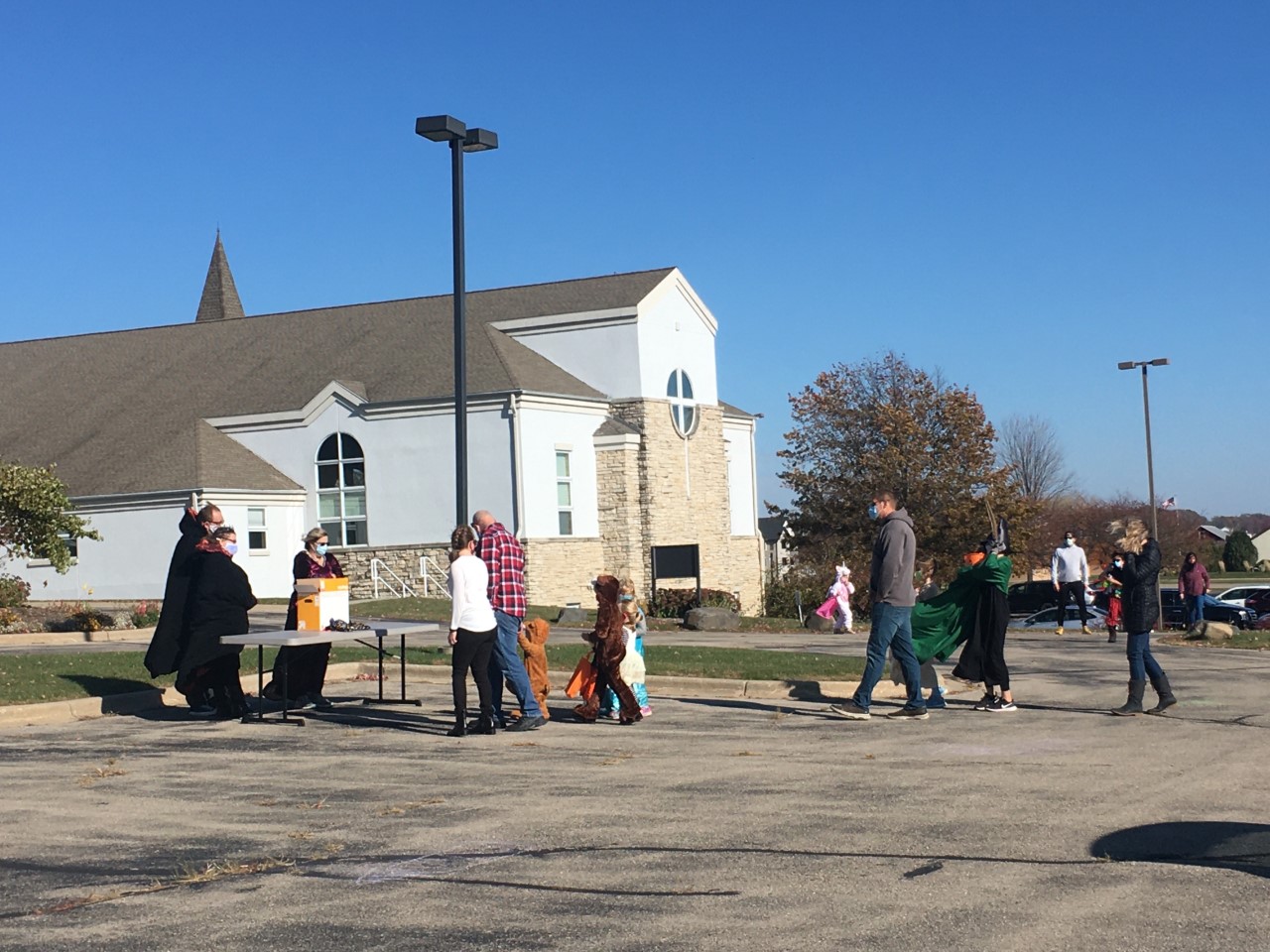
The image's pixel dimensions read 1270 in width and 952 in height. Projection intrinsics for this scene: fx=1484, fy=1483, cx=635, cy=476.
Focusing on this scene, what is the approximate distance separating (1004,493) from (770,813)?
4932cm

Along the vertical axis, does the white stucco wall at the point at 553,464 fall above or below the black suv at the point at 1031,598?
above

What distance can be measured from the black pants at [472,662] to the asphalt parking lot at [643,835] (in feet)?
1.11

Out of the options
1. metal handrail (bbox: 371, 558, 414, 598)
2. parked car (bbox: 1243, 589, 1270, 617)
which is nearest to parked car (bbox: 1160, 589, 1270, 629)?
Result: parked car (bbox: 1243, 589, 1270, 617)

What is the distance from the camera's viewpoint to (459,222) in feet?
64.0

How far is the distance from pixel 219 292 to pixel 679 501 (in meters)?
35.8

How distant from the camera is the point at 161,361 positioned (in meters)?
48.0

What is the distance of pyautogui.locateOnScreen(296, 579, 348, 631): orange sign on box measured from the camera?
13.5 m

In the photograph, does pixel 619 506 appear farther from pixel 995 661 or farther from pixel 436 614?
pixel 995 661

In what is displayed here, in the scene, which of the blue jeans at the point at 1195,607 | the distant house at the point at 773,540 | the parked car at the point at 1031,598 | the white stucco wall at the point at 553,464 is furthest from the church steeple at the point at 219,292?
the blue jeans at the point at 1195,607

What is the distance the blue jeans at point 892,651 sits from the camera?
44.0ft

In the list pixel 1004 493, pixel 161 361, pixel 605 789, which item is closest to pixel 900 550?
pixel 605 789

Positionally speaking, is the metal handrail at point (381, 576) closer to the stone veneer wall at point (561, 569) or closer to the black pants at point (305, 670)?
the stone veneer wall at point (561, 569)

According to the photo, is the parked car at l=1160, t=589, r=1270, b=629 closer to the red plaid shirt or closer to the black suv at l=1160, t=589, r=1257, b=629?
the black suv at l=1160, t=589, r=1257, b=629

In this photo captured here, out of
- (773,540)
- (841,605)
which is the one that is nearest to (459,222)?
(841,605)
